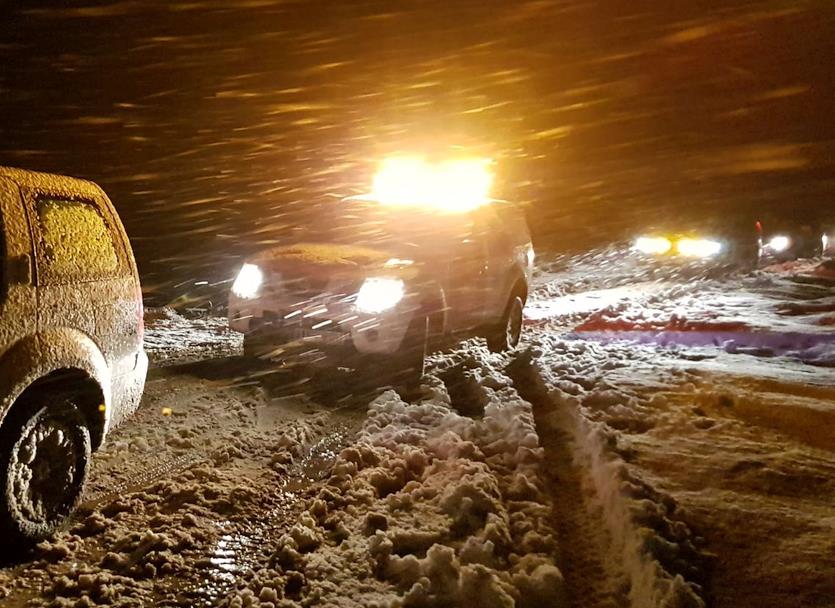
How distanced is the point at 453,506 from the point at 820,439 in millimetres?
3056

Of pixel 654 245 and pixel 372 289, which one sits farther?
pixel 654 245

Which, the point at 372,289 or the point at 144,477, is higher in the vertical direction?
the point at 372,289

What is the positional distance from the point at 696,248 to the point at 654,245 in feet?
3.58

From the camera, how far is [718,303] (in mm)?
12703

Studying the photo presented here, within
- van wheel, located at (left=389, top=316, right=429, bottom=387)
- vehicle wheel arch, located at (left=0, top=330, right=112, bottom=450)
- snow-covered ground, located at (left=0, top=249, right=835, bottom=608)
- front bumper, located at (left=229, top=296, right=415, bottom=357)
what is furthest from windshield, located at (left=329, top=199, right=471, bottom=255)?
vehicle wheel arch, located at (left=0, top=330, right=112, bottom=450)

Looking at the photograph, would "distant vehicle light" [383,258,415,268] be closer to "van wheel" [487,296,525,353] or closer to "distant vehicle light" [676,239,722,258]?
"van wheel" [487,296,525,353]

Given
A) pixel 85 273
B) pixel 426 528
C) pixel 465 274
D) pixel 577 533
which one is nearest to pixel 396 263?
pixel 465 274

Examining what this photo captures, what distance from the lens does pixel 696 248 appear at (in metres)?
17.1

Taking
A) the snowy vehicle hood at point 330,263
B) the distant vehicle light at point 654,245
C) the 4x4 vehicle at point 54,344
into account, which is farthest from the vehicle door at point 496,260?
the distant vehicle light at point 654,245

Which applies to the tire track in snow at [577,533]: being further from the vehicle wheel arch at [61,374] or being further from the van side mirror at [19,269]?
the van side mirror at [19,269]

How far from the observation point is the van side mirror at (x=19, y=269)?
322cm

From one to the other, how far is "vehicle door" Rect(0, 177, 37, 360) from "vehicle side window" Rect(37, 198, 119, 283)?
5.0 inches

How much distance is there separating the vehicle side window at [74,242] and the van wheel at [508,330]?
5.21 metres

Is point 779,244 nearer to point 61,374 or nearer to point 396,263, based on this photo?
point 396,263
